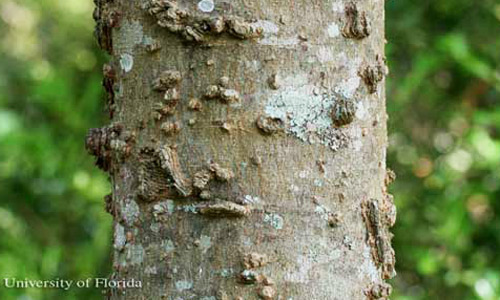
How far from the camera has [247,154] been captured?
95 centimetres

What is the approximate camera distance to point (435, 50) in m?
2.48

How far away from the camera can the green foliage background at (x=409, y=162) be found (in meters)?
2.52

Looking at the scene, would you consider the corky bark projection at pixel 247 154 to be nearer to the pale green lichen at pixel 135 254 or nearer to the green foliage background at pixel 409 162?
the pale green lichen at pixel 135 254

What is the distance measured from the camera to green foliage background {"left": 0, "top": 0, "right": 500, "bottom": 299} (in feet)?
8.25

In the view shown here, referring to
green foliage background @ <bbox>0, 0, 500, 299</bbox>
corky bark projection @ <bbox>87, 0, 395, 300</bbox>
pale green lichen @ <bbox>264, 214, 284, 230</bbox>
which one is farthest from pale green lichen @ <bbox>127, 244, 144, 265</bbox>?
green foliage background @ <bbox>0, 0, 500, 299</bbox>

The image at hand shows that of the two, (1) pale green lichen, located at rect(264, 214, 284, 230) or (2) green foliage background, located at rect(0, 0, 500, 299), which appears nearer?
(1) pale green lichen, located at rect(264, 214, 284, 230)

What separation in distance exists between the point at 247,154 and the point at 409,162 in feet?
6.17

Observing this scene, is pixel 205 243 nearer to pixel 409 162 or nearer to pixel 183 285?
pixel 183 285

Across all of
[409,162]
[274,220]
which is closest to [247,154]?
[274,220]

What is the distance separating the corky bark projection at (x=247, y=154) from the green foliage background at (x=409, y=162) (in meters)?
1.45

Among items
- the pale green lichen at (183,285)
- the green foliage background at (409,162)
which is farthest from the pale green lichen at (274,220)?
the green foliage background at (409,162)

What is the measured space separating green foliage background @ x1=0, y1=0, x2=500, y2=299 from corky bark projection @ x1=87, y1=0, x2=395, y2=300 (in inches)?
56.9

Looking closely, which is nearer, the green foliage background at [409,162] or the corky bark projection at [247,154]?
the corky bark projection at [247,154]

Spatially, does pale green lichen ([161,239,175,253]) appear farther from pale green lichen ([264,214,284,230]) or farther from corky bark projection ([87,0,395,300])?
pale green lichen ([264,214,284,230])
